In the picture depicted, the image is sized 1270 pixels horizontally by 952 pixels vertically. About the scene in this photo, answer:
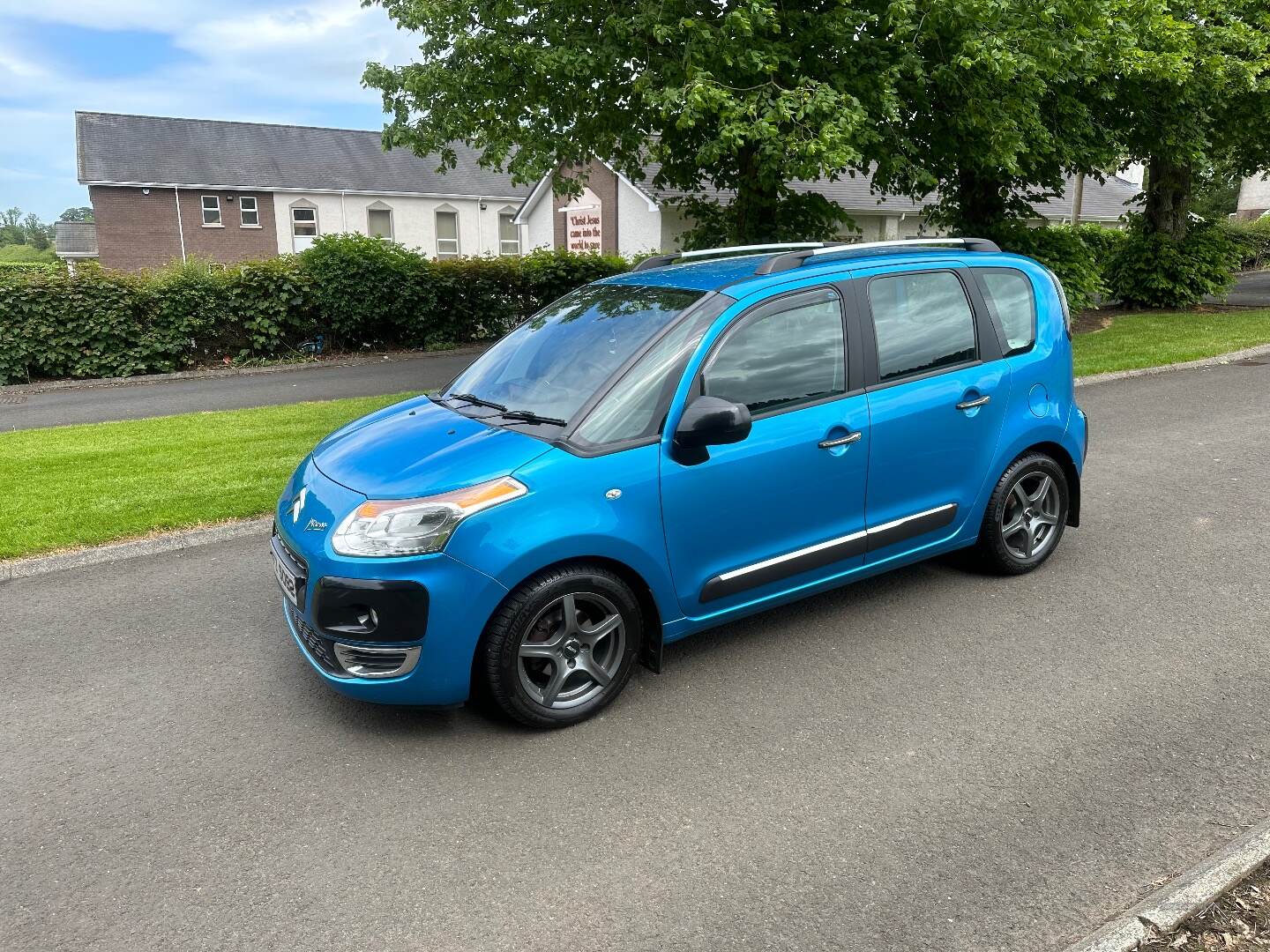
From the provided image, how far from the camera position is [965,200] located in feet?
55.0

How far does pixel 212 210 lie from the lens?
40.0m

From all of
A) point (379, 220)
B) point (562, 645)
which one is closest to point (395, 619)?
point (562, 645)

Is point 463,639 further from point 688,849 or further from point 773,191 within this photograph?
point 773,191

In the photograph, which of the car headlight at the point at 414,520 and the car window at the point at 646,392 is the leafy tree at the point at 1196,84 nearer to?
the car window at the point at 646,392

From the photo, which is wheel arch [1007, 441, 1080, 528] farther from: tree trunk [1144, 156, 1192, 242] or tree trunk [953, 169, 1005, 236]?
tree trunk [1144, 156, 1192, 242]

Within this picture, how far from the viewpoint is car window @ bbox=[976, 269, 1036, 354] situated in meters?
5.20

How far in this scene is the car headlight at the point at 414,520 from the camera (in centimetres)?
365

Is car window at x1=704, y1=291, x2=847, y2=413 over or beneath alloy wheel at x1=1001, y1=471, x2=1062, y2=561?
over

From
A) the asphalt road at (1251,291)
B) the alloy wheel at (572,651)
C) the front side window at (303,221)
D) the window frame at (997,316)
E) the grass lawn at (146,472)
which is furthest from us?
the front side window at (303,221)

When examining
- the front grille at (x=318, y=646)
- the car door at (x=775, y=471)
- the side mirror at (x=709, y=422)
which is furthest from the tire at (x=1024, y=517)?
the front grille at (x=318, y=646)

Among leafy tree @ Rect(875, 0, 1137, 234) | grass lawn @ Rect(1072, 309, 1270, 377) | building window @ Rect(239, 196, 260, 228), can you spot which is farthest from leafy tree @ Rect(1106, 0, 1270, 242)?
building window @ Rect(239, 196, 260, 228)

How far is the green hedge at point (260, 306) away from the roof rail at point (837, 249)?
13.1 meters

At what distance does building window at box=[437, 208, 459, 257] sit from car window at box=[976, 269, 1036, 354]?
40.5 meters

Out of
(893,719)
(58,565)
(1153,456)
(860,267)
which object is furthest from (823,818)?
(1153,456)
